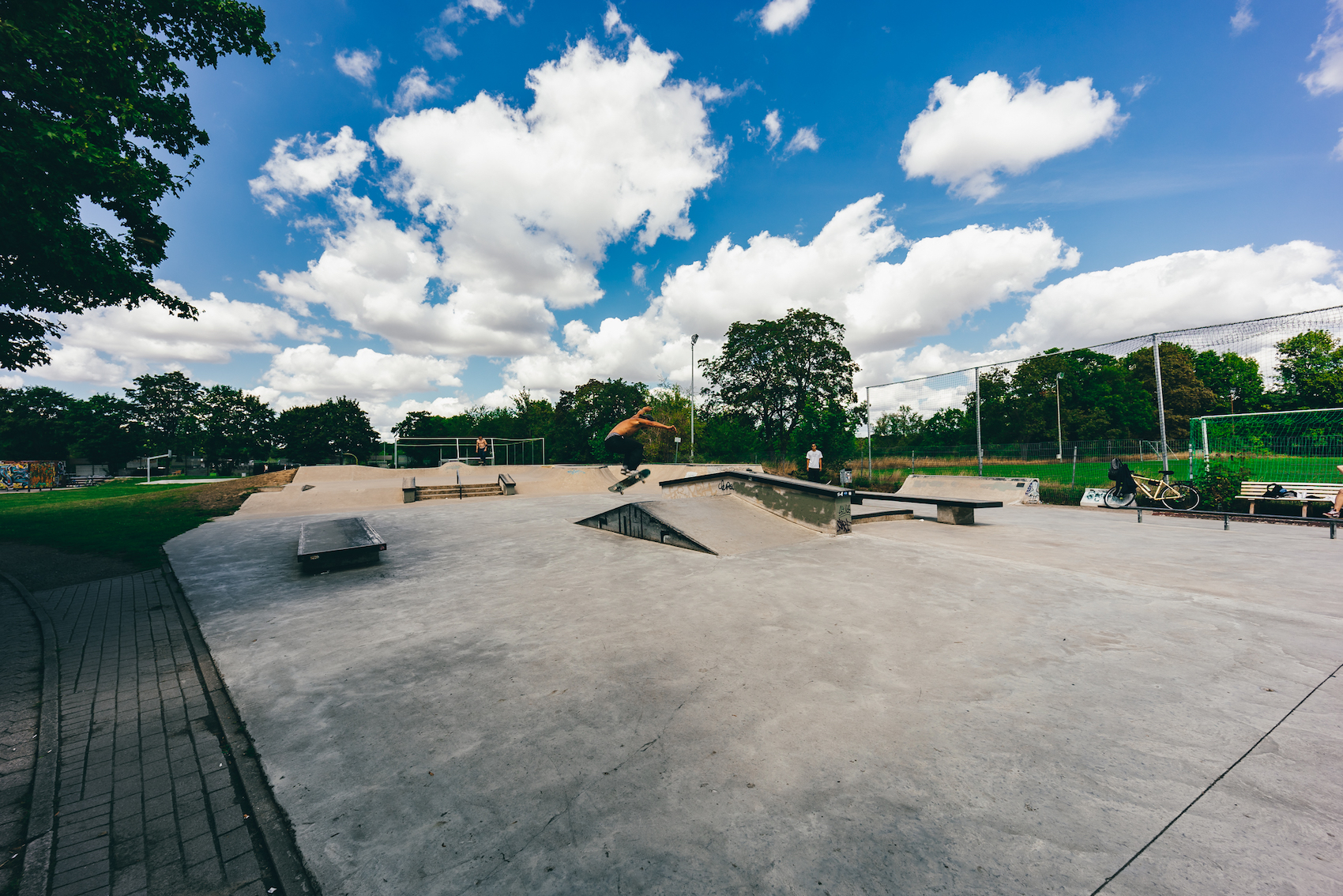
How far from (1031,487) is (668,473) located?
11993 millimetres

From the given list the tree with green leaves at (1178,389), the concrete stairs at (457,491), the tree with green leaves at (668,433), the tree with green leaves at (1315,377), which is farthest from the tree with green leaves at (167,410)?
the tree with green leaves at (1178,389)

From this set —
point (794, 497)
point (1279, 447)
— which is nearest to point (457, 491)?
point (794, 497)

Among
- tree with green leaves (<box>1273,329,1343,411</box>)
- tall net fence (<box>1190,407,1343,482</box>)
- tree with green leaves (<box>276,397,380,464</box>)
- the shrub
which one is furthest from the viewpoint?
tree with green leaves (<box>276,397,380,464</box>)

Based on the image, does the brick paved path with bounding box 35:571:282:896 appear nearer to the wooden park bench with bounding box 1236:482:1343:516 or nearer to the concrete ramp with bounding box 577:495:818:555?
the concrete ramp with bounding box 577:495:818:555

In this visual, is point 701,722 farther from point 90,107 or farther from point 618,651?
point 90,107

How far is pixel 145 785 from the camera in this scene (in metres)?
2.08

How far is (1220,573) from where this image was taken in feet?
16.7

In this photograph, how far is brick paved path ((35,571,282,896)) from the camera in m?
1.60

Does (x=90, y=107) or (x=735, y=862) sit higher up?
(x=90, y=107)

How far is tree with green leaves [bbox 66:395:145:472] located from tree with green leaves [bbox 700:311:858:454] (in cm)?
7008

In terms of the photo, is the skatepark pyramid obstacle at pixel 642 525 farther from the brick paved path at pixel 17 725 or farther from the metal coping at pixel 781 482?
the brick paved path at pixel 17 725

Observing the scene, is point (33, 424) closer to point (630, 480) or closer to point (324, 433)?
point (324, 433)

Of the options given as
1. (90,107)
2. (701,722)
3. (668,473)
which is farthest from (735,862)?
(668,473)

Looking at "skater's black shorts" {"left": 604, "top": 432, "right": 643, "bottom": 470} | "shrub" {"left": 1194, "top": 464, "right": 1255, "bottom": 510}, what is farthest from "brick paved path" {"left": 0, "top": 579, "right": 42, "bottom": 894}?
"shrub" {"left": 1194, "top": 464, "right": 1255, "bottom": 510}
